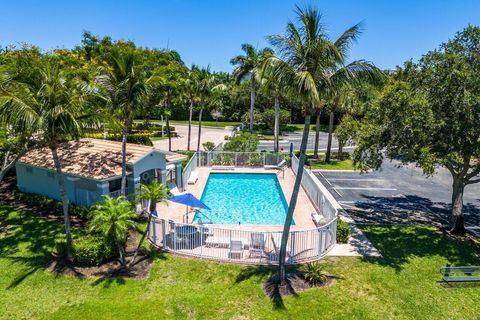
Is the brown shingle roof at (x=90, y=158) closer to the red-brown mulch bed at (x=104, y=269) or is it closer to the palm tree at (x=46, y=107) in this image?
the red-brown mulch bed at (x=104, y=269)

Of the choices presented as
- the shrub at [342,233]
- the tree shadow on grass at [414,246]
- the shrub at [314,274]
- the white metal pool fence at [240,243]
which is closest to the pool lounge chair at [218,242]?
the white metal pool fence at [240,243]

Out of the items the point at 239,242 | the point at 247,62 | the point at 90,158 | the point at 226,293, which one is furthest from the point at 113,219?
the point at 247,62

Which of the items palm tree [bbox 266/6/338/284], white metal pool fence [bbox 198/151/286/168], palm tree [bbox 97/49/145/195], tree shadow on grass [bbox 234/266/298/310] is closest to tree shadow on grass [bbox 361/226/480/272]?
tree shadow on grass [bbox 234/266/298/310]

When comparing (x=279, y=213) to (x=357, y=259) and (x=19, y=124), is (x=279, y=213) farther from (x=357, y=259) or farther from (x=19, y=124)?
(x=19, y=124)

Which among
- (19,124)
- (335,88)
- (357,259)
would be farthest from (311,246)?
(19,124)

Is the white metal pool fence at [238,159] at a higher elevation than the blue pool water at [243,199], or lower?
higher

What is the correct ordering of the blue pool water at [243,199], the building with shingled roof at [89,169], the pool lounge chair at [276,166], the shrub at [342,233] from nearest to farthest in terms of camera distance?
the shrub at [342,233] → the building with shingled roof at [89,169] → the blue pool water at [243,199] → the pool lounge chair at [276,166]

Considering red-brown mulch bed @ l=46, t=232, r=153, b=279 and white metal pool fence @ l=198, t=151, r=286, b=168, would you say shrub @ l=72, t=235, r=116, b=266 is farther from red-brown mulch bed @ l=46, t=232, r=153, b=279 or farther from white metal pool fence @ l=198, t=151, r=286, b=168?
white metal pool fence @ l=198, t=151, r=286, b=168
